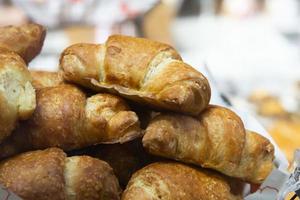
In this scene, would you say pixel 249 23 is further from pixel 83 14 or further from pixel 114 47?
pixel 114 47

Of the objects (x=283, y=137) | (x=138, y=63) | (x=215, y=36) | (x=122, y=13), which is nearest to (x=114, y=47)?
(x=138, y=63)

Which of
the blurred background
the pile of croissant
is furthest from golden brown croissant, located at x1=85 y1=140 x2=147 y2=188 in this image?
the blurred background

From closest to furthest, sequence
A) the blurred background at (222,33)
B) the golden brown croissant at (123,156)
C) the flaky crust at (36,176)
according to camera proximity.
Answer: the flaky crust at (36,176) < the golden brown croissant at (123,156) < the blurred background at (222,33)

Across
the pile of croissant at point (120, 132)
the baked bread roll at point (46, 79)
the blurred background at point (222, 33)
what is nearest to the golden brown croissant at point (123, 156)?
the pile of croissant at point (120, 132)

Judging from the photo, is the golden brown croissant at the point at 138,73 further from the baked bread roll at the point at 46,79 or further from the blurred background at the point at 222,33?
the blurred background at the point at 222,33

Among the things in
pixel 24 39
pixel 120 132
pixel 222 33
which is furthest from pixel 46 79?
pixel 222 33

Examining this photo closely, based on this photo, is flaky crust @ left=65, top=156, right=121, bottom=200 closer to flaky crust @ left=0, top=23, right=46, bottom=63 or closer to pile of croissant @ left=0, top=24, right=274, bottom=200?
pile of croissant @ left=0, top=24, right=274, bottom=200

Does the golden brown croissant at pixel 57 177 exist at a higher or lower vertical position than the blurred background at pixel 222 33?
higher
